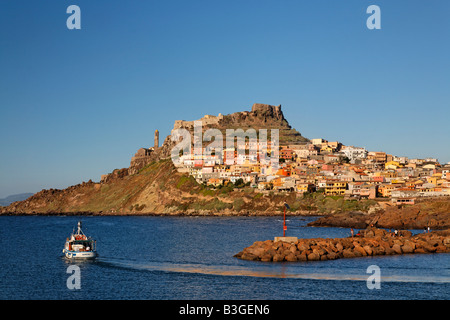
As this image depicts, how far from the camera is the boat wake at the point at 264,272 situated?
39625 millimetres

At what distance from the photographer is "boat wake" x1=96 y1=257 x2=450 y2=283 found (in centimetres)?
3962

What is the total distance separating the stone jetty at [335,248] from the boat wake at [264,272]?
435cm

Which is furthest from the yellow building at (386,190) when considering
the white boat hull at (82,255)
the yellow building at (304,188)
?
the white boat hull at (82,255)

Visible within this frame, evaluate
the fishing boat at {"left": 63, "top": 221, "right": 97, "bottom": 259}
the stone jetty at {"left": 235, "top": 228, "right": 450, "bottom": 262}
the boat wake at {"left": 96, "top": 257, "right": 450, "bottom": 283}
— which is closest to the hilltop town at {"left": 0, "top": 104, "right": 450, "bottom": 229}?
the stone jetty at {"left": 235, "top": 228, "right": 450, "bottom": 262}

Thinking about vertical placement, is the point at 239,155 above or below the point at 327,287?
above

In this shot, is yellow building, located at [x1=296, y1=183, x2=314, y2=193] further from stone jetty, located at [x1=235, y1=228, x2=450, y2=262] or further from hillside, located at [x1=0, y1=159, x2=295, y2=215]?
stone jetty, located at [x1=235, y1=228, x2=450, y2=262]

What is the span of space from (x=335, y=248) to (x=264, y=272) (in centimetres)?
1261

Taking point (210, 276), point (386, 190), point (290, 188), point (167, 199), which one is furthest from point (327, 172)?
point (210, 276)

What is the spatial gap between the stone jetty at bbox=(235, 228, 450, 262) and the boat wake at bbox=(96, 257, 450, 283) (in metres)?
4.35

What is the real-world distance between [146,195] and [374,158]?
79077 mm

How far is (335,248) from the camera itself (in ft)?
172

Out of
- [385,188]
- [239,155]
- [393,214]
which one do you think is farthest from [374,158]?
[393,214]

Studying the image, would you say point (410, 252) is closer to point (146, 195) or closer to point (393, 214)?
point (393, 214)
